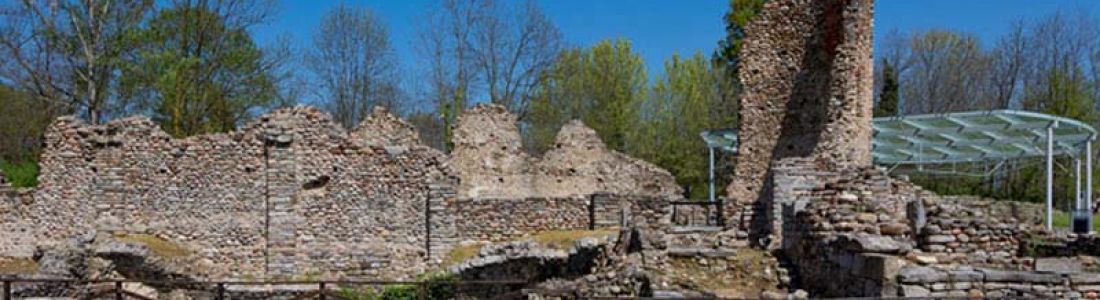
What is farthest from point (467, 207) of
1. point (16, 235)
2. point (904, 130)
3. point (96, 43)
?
point (96, 43)

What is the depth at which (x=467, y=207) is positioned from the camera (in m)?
21.1

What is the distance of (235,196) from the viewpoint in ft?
66.5

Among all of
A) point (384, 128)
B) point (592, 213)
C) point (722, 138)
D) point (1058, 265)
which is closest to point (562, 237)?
point (592, 213)

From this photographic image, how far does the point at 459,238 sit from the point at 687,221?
19.6 feet

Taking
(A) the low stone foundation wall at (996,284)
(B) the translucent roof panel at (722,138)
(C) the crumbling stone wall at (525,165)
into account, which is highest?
(B) the translucent roof panel at (722,138)

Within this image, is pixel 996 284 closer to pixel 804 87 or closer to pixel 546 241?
pixel 546 241

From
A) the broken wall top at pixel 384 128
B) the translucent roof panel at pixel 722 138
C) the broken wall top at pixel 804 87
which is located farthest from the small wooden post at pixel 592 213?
the translucent roof panel at pixel 722 138

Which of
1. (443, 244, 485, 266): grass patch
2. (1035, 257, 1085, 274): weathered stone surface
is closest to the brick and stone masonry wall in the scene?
(443, 244, 485, 266): grass patch

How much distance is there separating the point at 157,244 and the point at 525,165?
1179cm

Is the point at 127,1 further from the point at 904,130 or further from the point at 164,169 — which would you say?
the point at 904,130

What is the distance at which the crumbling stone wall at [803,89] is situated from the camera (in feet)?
68.9

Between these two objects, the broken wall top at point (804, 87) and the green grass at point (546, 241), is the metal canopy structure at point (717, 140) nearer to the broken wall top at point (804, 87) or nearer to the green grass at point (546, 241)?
the broken wall top at point (804, 87)

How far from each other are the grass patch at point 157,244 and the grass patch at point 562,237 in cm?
771

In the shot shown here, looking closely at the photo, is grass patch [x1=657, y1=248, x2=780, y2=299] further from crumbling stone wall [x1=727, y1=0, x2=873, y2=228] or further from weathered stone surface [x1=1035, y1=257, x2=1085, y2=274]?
crumbling stone wall [x1=727, y1=0, x2=873, y2=228]
